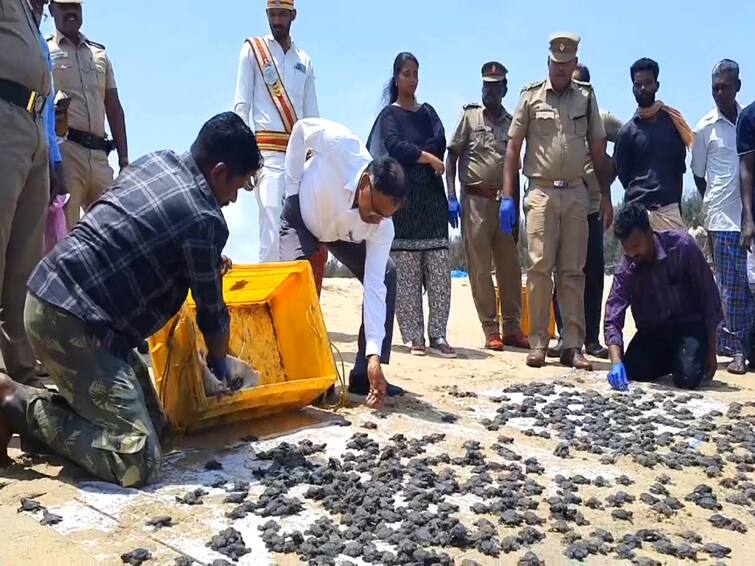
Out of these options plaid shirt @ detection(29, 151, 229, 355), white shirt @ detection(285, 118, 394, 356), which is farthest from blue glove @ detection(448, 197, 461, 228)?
plaid shirt @ detection(29, 151, 229, 355)

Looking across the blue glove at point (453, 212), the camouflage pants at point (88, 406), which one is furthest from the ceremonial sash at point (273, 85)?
the camouflage pants at point (88, 406)

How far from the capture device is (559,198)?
5605mm

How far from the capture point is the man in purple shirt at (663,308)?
5.09m

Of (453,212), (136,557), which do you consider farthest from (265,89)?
(136,557)

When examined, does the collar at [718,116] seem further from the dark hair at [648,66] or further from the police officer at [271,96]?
the police officer at [271,96]

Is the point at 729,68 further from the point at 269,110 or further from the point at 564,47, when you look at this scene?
the point at 269,110

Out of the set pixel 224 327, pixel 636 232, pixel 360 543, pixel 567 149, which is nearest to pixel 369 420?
pixel 224 327

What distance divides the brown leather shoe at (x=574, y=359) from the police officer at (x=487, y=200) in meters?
0.71

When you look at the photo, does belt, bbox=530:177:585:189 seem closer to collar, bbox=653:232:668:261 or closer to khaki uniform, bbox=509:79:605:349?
khaki uniform, bbox=509:79:605:349

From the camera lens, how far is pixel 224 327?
3.27m

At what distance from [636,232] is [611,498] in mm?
2173

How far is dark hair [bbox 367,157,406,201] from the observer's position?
3.95 metres

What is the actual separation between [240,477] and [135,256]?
3.01 feet

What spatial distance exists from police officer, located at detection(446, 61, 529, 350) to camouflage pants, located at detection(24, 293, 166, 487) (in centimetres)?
364
